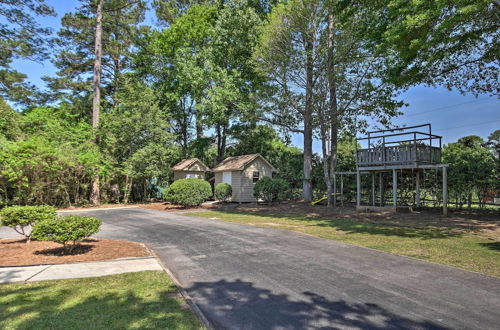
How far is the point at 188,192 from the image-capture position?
1814cm

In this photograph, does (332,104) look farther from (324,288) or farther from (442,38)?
(324,288)

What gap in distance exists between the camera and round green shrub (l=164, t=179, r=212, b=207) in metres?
18.1

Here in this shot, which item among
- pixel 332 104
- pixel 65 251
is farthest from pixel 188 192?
pixel 65 251

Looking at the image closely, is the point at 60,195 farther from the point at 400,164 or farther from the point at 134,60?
the point at 400,164

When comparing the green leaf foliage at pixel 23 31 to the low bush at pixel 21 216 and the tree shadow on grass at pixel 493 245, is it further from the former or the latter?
the tree shadow on grass at pixel 493 245

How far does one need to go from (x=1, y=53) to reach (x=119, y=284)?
22.6 meters

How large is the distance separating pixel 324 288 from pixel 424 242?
16.0ft

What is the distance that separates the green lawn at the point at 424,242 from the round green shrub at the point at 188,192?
27.7ft

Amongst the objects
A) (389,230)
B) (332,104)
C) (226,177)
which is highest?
(332,104)

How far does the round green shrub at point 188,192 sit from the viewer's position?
18109 mm

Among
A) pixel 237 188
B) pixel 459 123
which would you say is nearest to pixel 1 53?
pixel 237 188

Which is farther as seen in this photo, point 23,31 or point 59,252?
point 23,31

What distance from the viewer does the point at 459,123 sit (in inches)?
1364

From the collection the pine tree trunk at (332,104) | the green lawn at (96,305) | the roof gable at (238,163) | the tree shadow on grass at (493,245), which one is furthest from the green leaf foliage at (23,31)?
the tree shadow on grass at (493,245)
